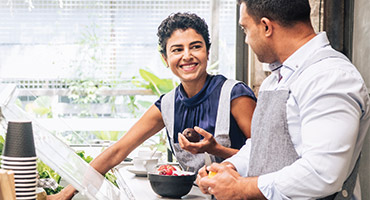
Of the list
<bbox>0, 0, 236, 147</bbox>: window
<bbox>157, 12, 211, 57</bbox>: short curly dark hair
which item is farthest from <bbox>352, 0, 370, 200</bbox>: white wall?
<bbox>0, 0, 236, 147</bbox>: window

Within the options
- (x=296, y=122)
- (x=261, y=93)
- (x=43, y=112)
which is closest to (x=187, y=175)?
(x=261, y=93)

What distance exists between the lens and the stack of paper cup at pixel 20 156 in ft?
4.12

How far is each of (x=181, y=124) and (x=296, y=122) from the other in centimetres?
99

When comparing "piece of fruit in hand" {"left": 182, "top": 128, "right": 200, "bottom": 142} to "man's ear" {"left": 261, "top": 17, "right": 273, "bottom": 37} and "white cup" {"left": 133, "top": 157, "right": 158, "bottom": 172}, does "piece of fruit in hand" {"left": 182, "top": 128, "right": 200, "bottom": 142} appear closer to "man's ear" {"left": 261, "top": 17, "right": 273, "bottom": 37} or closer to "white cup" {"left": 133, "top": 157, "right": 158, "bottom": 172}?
"white cup" {"left": 133, "top": 157, "right": 158, "bottom": 172}

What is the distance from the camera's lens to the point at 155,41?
438cm

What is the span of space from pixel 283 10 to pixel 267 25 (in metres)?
0.07

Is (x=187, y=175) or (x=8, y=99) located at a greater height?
(x=8, y=99)

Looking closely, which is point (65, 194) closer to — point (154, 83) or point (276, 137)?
point (276, 137)

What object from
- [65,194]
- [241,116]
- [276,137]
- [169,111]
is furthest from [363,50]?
[65,194]

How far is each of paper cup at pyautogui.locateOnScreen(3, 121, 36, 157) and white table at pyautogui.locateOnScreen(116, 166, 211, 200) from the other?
71cm

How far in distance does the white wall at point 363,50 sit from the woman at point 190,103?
0.57m

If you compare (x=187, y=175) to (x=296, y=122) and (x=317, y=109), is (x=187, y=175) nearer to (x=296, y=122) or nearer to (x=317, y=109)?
(x=296, y=122)

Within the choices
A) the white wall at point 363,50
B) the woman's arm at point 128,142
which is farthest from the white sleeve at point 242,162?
the white wall at point 363,50

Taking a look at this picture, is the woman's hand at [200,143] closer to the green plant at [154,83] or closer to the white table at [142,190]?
→ the white table at [142,190]
